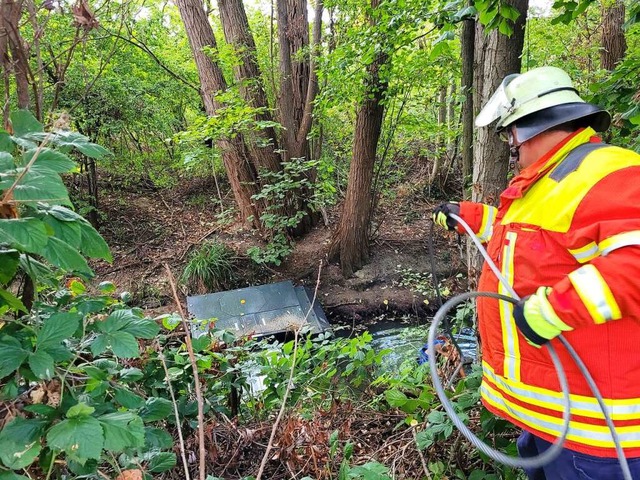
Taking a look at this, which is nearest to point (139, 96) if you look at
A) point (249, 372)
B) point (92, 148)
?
point (249, 372)

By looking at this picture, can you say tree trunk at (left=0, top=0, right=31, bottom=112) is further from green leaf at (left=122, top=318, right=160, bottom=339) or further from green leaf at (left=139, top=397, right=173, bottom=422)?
green leaf at (left=139, top=397, right=173, bottom=422)

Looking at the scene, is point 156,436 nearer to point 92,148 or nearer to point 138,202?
point 92,148

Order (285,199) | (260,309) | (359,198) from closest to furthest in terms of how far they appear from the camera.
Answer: (260,309) → (359,198) → (285,199)

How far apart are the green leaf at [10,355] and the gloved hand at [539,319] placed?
4.53 ft

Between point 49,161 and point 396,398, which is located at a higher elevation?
point 49,161

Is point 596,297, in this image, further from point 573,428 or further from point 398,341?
point 398,341

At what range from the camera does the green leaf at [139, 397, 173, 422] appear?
4.39 ft

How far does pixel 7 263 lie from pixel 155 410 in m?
0.66

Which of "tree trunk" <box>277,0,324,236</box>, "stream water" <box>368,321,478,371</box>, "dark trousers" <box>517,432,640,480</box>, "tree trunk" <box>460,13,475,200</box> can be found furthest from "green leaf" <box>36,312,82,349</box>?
"tree trunk" <box>277,0,324,236</box>

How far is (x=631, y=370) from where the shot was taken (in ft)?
4.12

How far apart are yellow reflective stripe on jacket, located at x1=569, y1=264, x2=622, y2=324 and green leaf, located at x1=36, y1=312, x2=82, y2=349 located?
1377 millimetres

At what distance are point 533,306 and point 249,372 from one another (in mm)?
1757

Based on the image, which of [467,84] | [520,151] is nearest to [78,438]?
[520,151]

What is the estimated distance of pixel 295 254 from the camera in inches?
313
